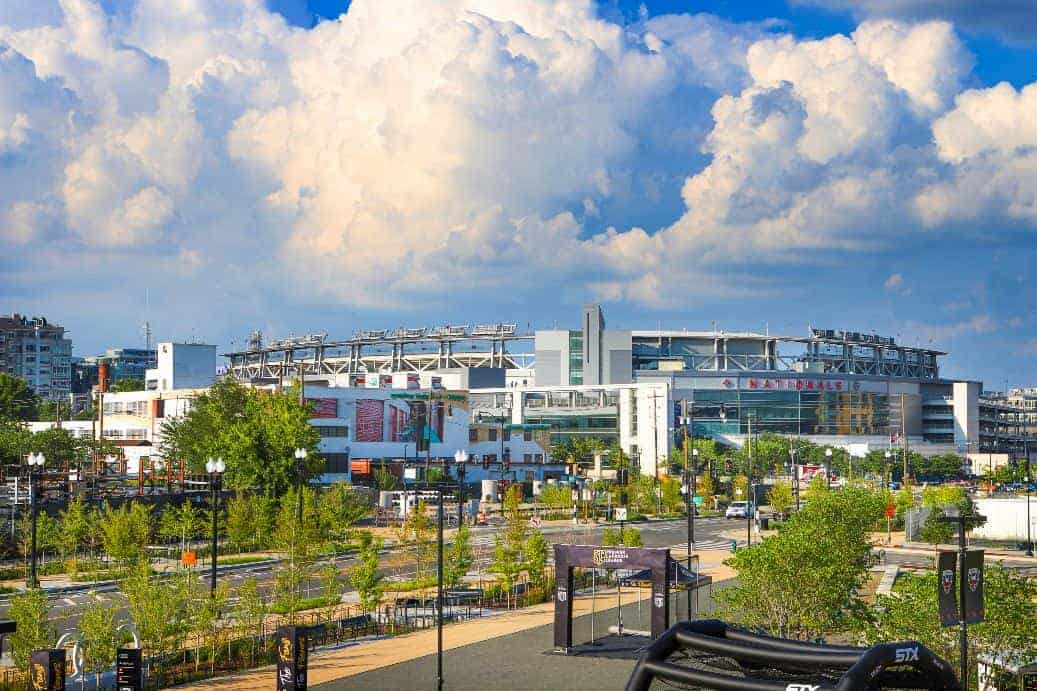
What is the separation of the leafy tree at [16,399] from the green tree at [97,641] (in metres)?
131

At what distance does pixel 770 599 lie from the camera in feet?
123

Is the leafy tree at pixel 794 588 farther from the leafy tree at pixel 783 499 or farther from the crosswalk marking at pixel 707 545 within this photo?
the leafy tree at pixel 783 499

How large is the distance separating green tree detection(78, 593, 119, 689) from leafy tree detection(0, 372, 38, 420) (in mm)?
130952

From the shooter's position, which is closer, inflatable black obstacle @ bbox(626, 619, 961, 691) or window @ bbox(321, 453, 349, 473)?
inflatable black obstacle @ bbox(626, 619, 961, 691)

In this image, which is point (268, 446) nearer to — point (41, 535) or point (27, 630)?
point (41, 535)

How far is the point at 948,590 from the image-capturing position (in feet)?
91.8

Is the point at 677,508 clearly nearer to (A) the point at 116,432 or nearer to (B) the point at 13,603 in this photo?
(A) the point at 116,432

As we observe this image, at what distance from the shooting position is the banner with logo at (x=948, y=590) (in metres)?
27.7

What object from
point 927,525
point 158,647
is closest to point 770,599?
point 158,647

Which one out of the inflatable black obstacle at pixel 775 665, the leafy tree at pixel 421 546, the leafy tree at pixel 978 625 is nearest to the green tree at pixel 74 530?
the leafy tree at pixel 421 546

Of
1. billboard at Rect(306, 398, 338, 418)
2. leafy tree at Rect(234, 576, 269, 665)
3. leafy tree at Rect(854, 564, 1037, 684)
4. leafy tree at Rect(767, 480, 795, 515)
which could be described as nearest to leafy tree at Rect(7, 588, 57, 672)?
leafy tree at Rect(234, 576, 269, 665)

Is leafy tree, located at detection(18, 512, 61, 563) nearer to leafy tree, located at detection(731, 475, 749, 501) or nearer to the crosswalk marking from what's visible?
the crosswalk marking

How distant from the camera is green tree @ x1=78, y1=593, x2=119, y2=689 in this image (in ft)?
117

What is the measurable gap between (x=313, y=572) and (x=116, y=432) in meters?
107
